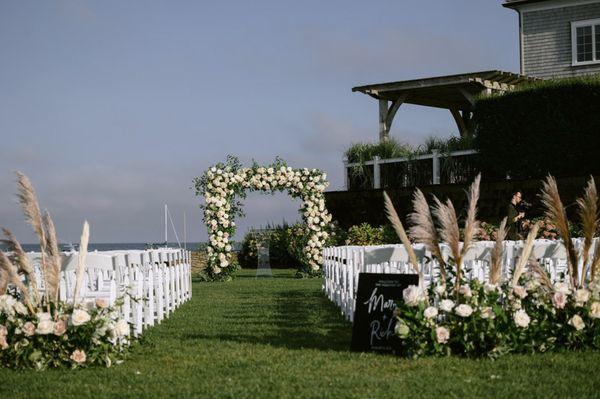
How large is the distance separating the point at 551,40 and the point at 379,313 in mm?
23651

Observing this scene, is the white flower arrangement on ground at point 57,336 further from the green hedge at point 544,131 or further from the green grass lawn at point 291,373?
the green hedge at point 544,131

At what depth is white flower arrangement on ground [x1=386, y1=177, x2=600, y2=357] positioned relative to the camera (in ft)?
25.9

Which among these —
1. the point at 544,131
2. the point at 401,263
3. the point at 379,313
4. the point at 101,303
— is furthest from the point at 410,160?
the point at 101,303

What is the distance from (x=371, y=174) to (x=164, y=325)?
1511 centimetres

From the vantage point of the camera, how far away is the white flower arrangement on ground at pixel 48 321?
7.83m

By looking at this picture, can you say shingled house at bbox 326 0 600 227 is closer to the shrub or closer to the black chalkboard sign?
the shrub

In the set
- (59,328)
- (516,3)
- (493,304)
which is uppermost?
(516,3)

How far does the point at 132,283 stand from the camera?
414 inches

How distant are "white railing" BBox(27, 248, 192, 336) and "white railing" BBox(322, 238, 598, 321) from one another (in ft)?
8.25

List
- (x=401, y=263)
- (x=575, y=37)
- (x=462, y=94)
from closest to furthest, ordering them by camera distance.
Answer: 1. (x=401, y=263)
2. (x=462, y=94)
3. (x=575, y=37)

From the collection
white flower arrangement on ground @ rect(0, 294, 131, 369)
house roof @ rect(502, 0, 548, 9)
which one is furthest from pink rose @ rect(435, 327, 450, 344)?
house roof @ rect(502, 0, 548, 9)

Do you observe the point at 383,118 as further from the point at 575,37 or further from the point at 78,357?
the point at 78,357

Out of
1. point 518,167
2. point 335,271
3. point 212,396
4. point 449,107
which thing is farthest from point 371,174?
point 212,396

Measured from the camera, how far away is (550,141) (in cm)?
2311
